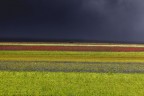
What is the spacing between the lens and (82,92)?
18.3 meters

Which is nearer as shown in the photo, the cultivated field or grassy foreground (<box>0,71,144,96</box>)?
grassy foreground (<box>0,71,144,96</box>)

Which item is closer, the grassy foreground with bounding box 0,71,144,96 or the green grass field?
the grassy foreground with bounding box 0,71,144,96

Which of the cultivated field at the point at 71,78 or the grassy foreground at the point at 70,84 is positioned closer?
the grassy foreground at the point at 70,84

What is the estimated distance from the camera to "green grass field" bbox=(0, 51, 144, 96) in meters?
18.5

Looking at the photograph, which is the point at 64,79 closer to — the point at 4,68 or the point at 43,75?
the point at 43,75

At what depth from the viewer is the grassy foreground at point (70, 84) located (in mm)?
18219

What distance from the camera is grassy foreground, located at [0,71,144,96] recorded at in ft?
59.8

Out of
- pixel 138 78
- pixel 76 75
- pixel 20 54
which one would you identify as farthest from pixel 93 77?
pixel 20 54

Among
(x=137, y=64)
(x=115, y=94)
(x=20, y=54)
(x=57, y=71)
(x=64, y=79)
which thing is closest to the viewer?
(x=115, y=94)

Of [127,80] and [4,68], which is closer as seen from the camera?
[127,80]

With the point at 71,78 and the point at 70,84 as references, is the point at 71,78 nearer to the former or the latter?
the point at 71,78

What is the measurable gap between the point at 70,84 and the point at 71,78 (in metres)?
1.71

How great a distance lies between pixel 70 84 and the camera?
2020 centimetres

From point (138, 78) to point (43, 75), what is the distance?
19.3 feet
